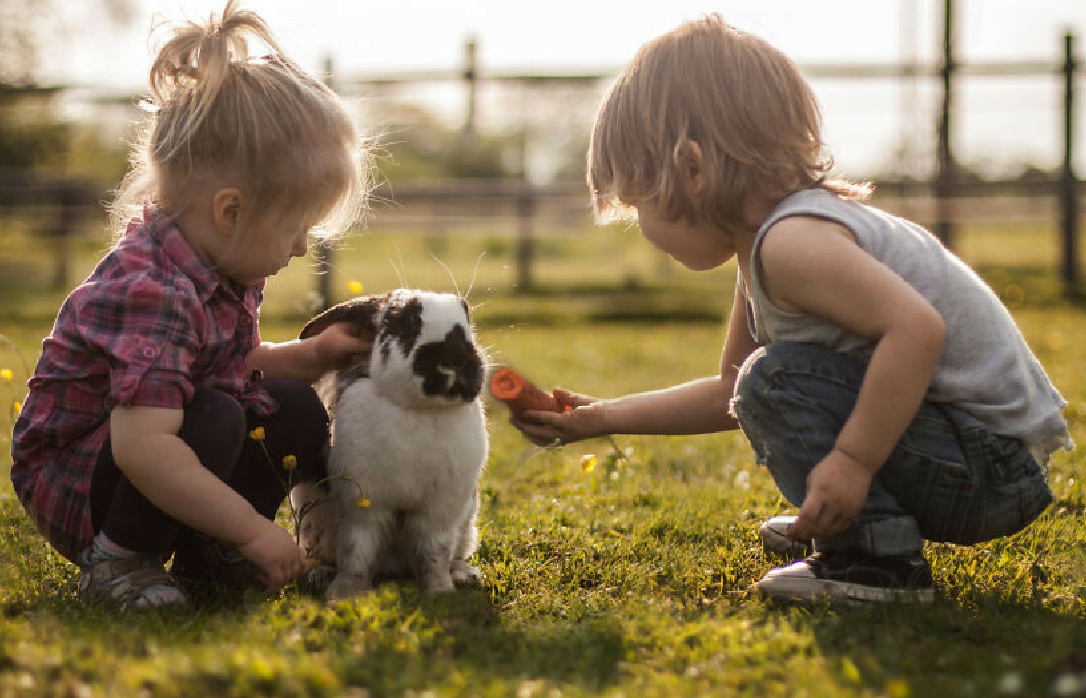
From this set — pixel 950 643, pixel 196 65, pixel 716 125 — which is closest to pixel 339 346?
pixel 196 65

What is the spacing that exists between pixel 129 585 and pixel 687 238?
131cm

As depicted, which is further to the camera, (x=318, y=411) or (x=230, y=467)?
(x=318, y=411)

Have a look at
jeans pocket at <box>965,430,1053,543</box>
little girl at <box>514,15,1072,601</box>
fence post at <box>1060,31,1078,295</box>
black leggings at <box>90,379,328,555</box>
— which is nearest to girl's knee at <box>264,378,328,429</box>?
black leggings at <box>90,379,328,555</box>

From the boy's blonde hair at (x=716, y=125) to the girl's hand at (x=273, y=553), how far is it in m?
0.98

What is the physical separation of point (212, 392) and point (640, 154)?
0.98m

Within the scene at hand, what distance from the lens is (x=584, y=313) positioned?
8.20 m

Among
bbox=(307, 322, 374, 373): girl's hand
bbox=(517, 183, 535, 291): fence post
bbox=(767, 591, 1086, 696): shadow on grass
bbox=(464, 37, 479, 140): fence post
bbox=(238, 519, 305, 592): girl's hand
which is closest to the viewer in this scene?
bbox=(767, 591, 1086, 696): shadow on grass

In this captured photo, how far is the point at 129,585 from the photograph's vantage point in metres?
2.16

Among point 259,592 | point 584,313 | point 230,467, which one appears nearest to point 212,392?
point 230,467

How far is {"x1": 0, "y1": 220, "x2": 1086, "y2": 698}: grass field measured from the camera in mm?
1626

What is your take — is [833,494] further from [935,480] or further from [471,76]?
[471,76]

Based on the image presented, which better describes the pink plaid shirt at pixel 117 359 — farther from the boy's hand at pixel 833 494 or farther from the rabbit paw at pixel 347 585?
the boy's hand at pixel 833 494

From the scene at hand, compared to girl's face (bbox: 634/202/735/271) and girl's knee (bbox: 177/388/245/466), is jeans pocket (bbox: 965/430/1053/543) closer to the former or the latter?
girl's face (bbox: 634/202/735/271)

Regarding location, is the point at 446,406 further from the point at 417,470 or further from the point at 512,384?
the point at 512,384
